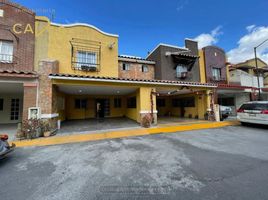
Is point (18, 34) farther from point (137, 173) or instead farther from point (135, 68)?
point (137, 173)

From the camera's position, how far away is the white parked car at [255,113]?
312 inches

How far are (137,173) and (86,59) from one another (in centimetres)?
1082

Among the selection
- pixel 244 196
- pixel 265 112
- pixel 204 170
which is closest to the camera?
pixel 244 196

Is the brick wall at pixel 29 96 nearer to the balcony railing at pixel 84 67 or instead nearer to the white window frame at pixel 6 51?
the white window frame at pixel 6 51

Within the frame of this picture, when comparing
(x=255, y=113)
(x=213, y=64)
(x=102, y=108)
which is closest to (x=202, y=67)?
(x=213, y=64)

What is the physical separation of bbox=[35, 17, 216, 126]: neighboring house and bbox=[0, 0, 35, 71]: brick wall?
50 centimetres

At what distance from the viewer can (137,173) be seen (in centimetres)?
320

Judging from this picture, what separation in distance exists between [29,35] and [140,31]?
12.0m

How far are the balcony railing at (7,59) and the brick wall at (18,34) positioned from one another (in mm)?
94

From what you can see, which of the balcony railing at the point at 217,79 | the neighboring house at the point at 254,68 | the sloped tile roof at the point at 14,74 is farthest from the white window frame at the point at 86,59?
the neighboring house at the point at 254,68

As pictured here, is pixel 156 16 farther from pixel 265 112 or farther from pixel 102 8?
pixel 265 112

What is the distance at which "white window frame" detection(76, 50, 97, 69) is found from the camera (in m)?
11.1

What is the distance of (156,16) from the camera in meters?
14.8

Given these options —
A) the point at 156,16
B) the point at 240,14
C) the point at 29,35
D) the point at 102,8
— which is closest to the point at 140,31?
the point at 156,16
